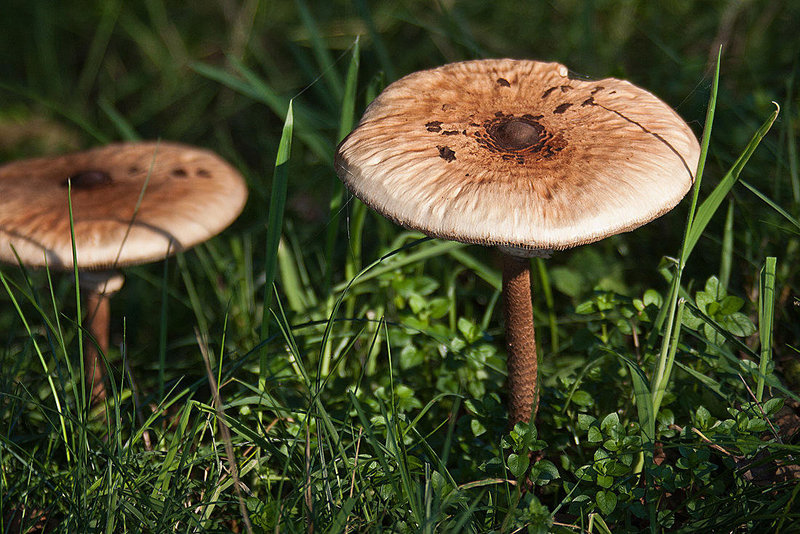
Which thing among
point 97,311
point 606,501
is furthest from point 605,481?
point 97,311

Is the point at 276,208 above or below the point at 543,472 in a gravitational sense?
above

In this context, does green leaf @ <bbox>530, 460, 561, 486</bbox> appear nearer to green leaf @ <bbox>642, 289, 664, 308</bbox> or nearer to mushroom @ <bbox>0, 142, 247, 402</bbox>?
green leaf @ <bbox>642, 289, 664, 308</bbox>

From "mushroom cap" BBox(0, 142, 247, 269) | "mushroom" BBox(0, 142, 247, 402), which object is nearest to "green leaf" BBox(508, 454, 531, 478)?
"mushroom" BBox(0, 142, 247, 402)

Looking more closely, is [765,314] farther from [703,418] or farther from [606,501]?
[606,501]

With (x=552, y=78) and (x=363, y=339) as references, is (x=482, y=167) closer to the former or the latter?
(x=552, y=78)

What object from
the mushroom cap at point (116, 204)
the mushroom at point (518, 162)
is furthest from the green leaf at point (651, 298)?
the mushroom cap at point (116, 204)

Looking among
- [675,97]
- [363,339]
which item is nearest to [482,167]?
[363,339]
